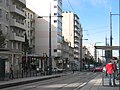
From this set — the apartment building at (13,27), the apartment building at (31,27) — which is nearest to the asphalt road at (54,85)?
the apartment building at (13,27)

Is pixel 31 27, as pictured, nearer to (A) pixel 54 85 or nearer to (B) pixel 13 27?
(B) pixel 13 27

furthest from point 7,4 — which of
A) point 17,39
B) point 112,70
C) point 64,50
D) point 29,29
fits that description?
point 64,50

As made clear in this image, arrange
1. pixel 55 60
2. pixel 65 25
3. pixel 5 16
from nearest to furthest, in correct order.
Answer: pixel 5 16 → pixel 55 60 → pixel 65 25

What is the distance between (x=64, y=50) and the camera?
131m

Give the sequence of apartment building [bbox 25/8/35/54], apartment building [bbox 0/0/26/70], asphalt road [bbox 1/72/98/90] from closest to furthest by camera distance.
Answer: asphalt road [bbox 1/72/98/90] → apartment building [bbox 0/0/26/70] → apartment building [bbox 25/8/35/54]

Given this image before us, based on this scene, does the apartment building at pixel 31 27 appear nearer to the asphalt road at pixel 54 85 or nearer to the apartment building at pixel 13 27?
the apartment building at pixel 13 27

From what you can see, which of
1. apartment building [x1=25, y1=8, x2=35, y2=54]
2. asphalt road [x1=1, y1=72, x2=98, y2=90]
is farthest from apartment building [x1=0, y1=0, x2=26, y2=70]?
asphalt road [x1=1, y1=72, x2=98, y2=90]

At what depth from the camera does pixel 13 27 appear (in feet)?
239

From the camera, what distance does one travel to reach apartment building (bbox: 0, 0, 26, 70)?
66.6 meters

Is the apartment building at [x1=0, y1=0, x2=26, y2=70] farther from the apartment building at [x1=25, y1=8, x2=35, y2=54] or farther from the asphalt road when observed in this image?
the asphalt road

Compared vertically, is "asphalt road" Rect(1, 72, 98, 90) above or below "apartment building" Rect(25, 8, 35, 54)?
below

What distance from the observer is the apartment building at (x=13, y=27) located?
2623 inches

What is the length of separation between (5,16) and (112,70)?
47985 mm

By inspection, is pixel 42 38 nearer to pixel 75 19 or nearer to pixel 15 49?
pixel 15 49
